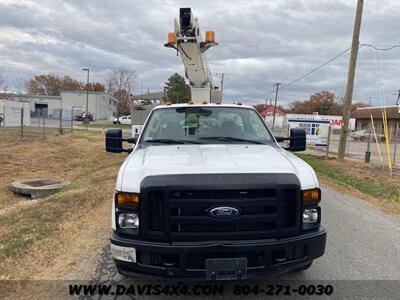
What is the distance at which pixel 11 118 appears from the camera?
37.6 m

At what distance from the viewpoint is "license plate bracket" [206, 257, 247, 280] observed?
3334 millimetres

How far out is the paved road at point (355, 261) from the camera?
4191mm

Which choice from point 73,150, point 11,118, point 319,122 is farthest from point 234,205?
point 11,118

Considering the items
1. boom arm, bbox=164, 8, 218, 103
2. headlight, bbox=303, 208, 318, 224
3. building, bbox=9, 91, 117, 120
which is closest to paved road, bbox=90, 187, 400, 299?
headlight, bbox=303, 208, 318, 224

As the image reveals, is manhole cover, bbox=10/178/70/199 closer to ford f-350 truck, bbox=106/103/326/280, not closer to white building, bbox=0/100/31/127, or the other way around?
ford f-350 truck, bbox=106/103/326/280

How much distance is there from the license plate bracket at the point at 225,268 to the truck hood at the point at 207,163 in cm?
73

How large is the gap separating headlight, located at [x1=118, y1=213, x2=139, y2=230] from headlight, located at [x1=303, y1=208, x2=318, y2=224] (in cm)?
146

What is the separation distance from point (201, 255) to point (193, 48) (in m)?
8.35

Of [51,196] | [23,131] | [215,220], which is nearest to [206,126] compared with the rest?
[215,220]

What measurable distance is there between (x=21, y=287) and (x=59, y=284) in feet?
1.16

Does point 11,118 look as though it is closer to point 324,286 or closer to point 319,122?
point 319,122

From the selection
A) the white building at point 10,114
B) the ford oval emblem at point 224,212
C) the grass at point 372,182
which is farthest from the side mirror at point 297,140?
the white building at point 10,114

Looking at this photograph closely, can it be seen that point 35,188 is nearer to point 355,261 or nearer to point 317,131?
point 355,261

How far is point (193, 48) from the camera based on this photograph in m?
10.9
